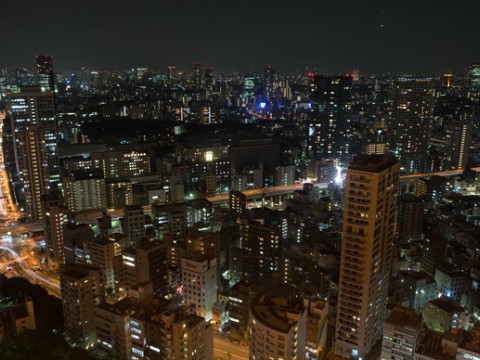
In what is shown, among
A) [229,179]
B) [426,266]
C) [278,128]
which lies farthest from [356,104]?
[426,266]

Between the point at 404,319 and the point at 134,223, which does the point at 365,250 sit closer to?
the point at 404,319

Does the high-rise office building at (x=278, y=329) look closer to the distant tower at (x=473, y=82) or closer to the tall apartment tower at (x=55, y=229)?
the tall apartment tower at (x=55, y=229)

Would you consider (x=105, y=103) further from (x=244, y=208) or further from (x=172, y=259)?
(x=172, y=259)

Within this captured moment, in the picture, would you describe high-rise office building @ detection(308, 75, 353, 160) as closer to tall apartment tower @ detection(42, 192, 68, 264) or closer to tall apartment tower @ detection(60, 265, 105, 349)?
tall apartment tower @ detection(42, 192, 68, 264)

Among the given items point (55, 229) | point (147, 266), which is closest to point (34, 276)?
point (55, 229)

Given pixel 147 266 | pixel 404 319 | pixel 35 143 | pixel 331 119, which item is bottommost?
pixel 147 266

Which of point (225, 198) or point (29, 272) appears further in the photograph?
point (225, 198)
